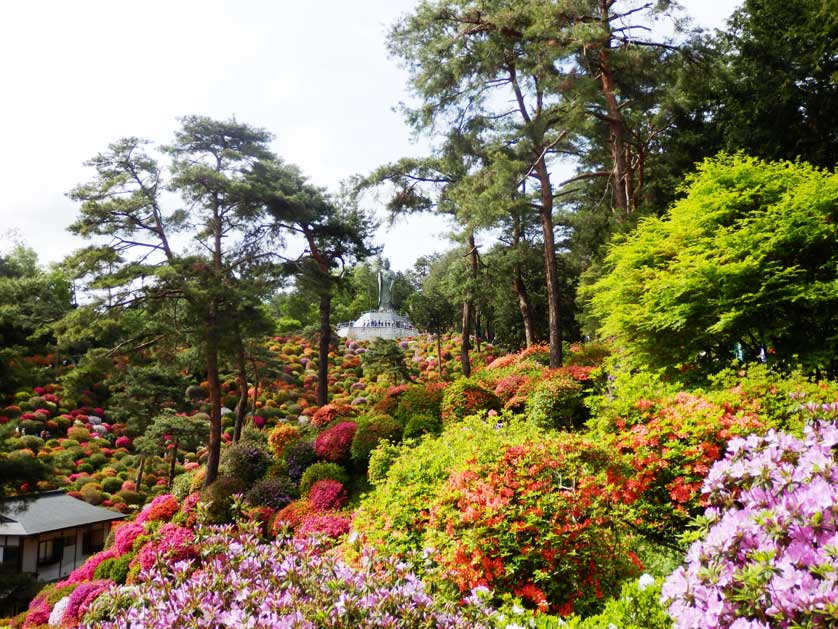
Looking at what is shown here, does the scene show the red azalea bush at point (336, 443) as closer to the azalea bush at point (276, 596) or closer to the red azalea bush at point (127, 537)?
the red azalea bush at point (127, 537)

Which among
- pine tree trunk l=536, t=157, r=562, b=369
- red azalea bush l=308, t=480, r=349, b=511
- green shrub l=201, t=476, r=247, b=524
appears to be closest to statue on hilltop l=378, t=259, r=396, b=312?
pine tree trunk l=536, t=157, r=562, b=369

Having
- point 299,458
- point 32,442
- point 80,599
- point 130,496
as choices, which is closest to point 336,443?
point 299,458

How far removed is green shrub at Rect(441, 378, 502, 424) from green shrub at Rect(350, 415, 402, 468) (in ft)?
3.39

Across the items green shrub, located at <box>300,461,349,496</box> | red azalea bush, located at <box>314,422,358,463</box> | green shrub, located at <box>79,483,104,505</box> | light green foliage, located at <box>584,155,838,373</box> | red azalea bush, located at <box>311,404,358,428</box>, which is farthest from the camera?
green shrub, located at <box>79,483,104,505</box>

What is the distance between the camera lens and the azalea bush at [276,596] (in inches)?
84.4

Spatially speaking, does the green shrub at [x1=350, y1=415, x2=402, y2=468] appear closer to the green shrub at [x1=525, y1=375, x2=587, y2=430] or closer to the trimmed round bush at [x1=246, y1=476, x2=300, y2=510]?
the trimmed round bush at [x1=246, y1=476, x2=300, y2=510]

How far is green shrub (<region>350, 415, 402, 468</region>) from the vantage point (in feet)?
35.7

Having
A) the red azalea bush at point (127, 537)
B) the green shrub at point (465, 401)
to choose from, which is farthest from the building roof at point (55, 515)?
the green shrub at point (465, 401)

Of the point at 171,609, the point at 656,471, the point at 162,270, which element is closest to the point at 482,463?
the point at 656,471

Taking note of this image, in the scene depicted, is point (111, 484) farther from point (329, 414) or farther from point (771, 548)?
point (771, 548)

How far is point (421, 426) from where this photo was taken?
1091 cm

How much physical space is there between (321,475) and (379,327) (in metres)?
26.5

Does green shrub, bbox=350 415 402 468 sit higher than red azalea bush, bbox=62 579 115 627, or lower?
higher

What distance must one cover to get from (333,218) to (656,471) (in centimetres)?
1466
